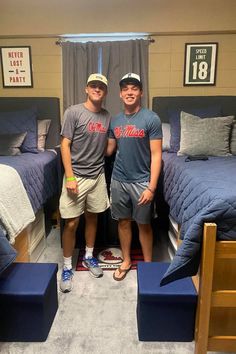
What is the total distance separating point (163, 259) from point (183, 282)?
875mm

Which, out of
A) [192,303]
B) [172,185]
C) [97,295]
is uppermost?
[172,185]

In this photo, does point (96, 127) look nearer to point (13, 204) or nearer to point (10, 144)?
point (13, 204)

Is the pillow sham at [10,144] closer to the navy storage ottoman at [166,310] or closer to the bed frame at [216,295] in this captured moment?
the navy storage ottoman at [166,310]

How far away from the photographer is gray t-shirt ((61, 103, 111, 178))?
206 centimetres

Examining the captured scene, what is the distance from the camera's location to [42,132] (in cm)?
312

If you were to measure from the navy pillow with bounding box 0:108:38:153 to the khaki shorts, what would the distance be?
884 mm

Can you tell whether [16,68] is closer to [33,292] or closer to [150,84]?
[150,84]

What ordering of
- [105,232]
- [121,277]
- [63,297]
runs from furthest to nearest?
1. [105,232]
2. [121,277]
3. [63,297]

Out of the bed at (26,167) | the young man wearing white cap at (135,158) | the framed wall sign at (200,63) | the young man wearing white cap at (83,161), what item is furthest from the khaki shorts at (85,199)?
the framed wall sign at (200,63)

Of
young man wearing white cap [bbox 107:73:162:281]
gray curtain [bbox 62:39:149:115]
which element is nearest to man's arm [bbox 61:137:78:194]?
young man wearing white cap [bbox 107:73:162:281]

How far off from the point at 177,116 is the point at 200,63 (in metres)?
0.70

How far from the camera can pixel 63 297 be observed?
1958mm

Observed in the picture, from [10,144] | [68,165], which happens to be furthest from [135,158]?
[10,144]

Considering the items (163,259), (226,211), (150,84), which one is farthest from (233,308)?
(150,84)
